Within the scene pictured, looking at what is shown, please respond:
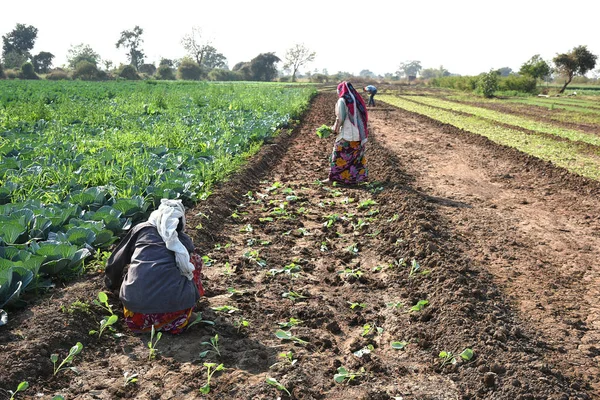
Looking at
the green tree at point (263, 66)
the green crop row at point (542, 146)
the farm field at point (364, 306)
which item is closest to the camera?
the farm field at point (364, 306)

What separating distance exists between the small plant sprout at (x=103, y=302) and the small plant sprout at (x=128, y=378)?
67cm

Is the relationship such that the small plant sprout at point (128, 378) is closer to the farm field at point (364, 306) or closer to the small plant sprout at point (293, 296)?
the farm field at point (364, 306)

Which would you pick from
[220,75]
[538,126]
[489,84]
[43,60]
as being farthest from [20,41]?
[538,126]

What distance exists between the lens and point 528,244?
225 inches

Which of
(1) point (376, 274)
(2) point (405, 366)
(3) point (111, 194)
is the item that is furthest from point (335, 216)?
(2) point (405, 366)

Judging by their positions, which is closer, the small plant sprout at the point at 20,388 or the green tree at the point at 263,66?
the small plant sprout at the point at 20,388

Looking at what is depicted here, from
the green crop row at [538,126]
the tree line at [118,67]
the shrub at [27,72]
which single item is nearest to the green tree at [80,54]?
the tree line at [118,67]

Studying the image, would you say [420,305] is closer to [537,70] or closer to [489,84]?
[489,84]

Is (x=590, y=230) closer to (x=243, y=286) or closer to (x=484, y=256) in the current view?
(x=484, y=256)

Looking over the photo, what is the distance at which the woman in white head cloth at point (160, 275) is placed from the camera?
11.2 feet

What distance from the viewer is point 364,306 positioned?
431 cm

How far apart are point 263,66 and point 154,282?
82379 mm

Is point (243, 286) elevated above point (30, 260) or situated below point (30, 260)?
below

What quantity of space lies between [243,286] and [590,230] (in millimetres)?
4357
